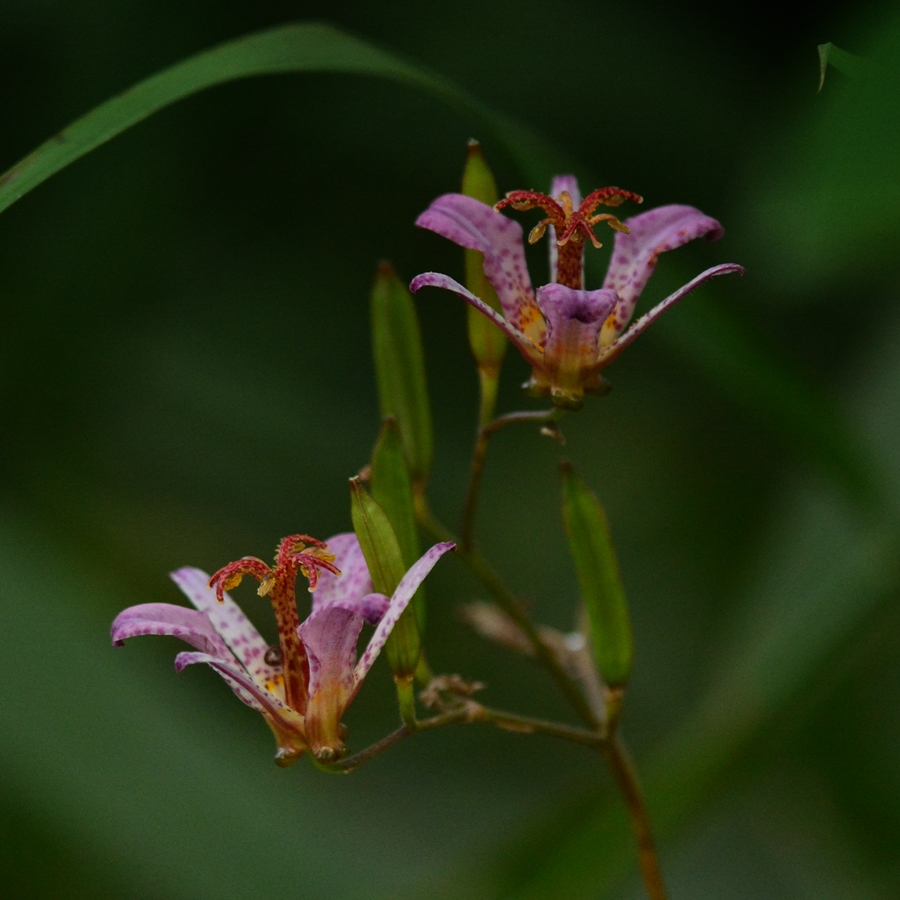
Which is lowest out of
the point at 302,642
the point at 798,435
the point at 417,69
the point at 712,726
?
the point at 712,726

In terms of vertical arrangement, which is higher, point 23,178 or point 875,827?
point 23,178

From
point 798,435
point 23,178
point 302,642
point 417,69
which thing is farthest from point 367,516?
point 798,435

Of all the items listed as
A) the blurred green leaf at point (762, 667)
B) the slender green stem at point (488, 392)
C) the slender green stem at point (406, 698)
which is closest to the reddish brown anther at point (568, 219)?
the slender green stem at point (488, 392)

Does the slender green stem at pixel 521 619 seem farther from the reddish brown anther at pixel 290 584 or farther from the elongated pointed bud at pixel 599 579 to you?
the reddish brown anther at pixel 290 584

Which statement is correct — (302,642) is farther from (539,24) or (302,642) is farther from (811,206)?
(539,24)

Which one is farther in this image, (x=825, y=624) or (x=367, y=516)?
(x=825, y=624)

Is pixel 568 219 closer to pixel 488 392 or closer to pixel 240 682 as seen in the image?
pixel 488 392

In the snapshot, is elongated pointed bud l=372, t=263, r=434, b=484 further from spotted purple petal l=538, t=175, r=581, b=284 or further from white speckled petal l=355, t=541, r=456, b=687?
white speckled petal l=355, t=541, r=456, b=687

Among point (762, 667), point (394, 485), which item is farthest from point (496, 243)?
point (762, 667)
